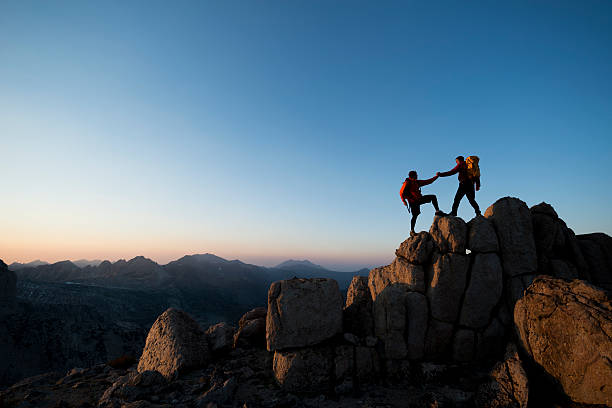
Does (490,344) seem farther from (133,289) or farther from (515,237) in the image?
(133,289)

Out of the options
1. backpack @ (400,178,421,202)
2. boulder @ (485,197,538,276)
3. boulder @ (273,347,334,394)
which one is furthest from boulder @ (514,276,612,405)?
boulder @ (273,347,334,394)

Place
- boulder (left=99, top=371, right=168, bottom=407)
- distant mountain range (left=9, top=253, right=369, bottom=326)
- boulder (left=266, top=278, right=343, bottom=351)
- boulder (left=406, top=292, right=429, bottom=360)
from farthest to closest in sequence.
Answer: distant mountain range (left=9, top=253, right=369, bottom=326) → boulder (left=266, top=278, right=343, bottom=351) → boulder (left=406, top=292, right=429, bottom=360) → boulder (left=99, top=371, right=168, bottom=407)

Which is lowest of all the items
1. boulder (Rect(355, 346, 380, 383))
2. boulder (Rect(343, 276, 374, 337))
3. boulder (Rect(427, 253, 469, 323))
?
boulder (Rect(355, 346, 380, 383))

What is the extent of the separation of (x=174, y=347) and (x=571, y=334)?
17768mm

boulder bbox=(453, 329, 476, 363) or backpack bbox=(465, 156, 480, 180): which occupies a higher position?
backpack bbox=(465, 156, 480, 180)

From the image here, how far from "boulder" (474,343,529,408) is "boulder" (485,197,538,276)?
4412 millimetres

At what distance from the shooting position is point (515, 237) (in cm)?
1289

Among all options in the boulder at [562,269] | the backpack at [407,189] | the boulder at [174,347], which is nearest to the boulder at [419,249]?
A: the backpack at [407,189]

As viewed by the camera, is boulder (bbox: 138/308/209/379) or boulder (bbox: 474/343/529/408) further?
boulder (bbox: 138/308/209/379)

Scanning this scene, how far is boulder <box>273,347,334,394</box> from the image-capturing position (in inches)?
453

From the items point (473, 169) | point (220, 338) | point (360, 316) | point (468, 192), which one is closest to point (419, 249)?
point (468, 192)

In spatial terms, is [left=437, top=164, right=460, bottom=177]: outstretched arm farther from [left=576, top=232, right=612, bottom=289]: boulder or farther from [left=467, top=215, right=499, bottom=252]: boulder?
[left=576, top=232, right=612, bottom=289]: boulder

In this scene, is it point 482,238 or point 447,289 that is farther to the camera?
point 482,238

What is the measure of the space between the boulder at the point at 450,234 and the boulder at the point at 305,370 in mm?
8135
